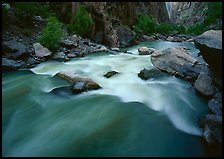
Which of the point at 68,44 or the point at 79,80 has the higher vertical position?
the point at 68,44

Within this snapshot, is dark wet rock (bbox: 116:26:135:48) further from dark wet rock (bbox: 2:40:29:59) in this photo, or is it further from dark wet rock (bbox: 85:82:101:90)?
dark wet rock (bbox: 85:82:101:90)

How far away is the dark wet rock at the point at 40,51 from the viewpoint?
10730 millimetres

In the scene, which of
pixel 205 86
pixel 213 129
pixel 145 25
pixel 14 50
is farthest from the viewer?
pixel 145 25

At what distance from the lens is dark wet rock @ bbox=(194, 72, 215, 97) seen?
6.36 meters

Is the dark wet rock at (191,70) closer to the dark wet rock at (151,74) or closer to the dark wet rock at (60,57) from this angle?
the dark wet rock at (151,74)

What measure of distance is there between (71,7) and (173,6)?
404 feet

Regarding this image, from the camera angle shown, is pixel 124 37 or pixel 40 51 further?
pixel 124 37

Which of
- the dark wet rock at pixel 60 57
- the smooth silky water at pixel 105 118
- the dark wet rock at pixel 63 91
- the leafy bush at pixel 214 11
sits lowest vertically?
the smooth silky water at pixel 105 118

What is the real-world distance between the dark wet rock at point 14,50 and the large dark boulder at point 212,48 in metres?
6.91

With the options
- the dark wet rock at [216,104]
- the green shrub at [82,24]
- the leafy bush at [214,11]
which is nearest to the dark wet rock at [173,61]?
the dark wet rock at [216,104]

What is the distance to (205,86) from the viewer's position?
6555 millimetres

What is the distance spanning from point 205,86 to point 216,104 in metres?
1.06

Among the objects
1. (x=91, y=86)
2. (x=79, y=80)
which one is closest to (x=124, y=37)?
(x=79, y=80)

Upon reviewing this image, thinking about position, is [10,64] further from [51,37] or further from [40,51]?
[51,37]
